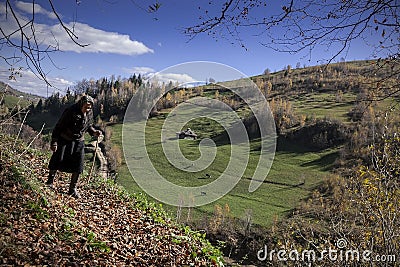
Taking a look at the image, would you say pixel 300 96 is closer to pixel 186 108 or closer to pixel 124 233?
pixel 186 108

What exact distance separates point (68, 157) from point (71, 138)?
1.61 feet

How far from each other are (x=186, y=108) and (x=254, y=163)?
202 feet

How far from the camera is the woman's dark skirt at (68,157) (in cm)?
768

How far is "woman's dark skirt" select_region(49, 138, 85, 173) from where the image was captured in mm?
7676

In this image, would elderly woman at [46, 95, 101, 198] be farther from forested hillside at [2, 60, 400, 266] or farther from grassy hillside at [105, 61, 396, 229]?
grassy hillside at [105, 61, 396, 229]

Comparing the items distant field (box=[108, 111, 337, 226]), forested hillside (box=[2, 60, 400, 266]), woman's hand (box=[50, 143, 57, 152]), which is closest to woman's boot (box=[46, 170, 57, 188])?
woman's hand (box=[50, 143, 57, 152])

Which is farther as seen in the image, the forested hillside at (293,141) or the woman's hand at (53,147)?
the forested hillside at (293,141)

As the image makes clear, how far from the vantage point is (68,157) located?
305 inches

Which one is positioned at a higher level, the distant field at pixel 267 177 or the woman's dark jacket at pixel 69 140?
the woman's dark jacket at pixel 69 140

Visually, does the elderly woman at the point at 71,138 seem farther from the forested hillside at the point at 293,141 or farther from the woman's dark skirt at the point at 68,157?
the forested hillside at the point at 293,141

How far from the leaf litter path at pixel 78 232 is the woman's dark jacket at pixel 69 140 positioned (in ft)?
2.38

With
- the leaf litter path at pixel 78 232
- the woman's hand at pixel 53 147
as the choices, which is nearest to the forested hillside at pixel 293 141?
the leaf litter path at pixel 78 232

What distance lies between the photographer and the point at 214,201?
69.4 metres

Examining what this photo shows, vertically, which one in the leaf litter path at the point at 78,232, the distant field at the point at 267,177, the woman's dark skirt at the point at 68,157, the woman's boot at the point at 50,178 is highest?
the woman's dark skirt at the point at 68,157
